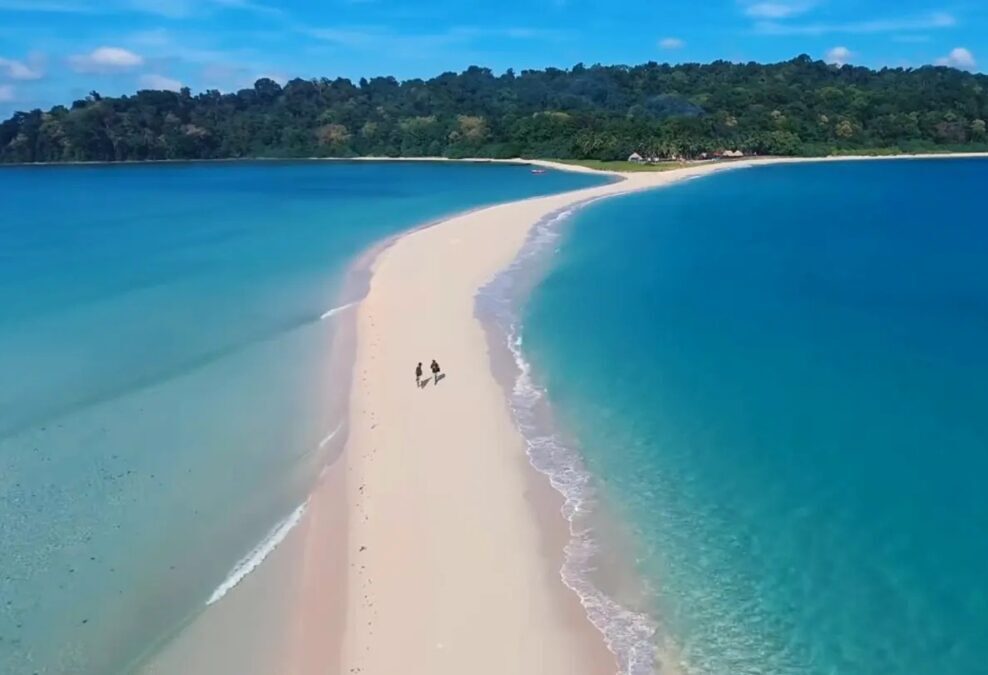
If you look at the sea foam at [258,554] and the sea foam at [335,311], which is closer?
the sea foam at [258,554]

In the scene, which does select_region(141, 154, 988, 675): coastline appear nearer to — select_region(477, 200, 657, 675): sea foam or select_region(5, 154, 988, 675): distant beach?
select_region(5, 154, 988, 675): distant beach

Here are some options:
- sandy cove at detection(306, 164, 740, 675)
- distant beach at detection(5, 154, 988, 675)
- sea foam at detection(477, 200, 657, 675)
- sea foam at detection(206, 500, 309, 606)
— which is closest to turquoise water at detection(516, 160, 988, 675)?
sea foam at detection(477, 200, 657, 675)

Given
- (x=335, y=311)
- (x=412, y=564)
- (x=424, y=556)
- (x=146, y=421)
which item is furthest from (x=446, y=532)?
(x=335, y=311)

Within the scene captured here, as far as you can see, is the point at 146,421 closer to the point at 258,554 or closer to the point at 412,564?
the point at 258,554

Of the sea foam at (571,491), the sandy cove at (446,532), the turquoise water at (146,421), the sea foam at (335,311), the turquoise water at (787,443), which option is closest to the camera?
the sandy cove at (446,532)

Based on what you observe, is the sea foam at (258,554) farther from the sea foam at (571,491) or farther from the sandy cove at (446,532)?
the sea foam at (571,491)

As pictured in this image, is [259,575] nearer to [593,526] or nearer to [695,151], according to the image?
[593,526]

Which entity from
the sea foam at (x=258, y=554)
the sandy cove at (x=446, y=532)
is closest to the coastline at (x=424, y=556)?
the sandy cove at (x=446, y=532)
